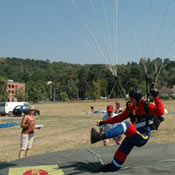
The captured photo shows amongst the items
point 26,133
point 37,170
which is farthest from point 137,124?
point 26,133

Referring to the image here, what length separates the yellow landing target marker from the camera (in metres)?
3.76

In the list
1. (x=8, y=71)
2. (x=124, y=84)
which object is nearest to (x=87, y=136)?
(x=124, y=84)

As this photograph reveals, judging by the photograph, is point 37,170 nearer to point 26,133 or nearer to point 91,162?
point 91,162

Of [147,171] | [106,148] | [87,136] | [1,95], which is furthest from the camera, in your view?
[1,95]

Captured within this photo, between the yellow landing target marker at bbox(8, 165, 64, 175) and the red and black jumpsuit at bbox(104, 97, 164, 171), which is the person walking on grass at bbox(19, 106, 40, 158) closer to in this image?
the yellow landing target marker at bbox(8, 165, 64, 175)

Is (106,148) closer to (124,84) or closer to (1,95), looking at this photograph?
(1,95)

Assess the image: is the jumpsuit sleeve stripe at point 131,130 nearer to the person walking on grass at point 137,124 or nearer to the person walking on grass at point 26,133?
the person walking on grass at point 137,124

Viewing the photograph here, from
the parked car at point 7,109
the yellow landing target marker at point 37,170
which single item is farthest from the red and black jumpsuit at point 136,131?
the parked car at point 7,109

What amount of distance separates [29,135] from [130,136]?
8.09 ft

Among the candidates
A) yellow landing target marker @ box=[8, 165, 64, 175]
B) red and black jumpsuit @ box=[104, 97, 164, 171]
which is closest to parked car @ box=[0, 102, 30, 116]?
yellow landing target marker @ box=[8, 165, 64, 175]

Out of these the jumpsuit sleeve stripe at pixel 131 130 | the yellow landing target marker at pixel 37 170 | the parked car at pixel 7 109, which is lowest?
the yellow landing target marker at pixel 37 170

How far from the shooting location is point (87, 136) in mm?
9398

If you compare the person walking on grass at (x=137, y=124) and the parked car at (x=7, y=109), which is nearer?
the person walking on grass at (x=137, y=124)

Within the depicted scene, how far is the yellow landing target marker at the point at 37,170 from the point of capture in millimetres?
3763
